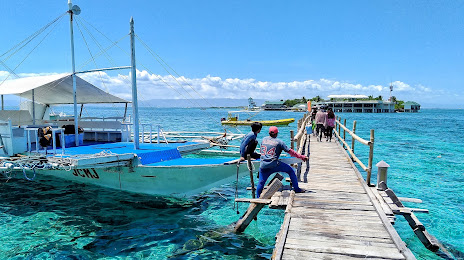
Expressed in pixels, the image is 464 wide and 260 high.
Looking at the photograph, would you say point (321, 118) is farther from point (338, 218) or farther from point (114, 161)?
point (338, 218)

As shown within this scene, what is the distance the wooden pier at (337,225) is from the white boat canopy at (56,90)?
10.7 meters

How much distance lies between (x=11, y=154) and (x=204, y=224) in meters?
7.66

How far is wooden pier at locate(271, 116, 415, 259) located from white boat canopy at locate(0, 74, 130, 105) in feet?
35.1

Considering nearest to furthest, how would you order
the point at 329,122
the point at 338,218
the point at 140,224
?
the point at 338,218 → the point at 140,224 → the point at 329,122

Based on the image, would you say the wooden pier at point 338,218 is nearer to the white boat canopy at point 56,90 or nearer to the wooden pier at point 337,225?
the wooden pier at point 337,225

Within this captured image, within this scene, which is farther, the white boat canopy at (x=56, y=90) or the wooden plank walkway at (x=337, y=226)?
the white boat canopy at (x=56, y=90)

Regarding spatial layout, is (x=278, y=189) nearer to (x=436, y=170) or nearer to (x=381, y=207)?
(x=381, y=207)

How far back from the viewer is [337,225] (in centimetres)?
657

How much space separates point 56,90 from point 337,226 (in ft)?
49.2

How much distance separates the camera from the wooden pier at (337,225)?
17.8 feet

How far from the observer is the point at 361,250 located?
550 centimetres

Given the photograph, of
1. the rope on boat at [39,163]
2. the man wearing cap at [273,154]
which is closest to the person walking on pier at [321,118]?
the man wearing cap at [273,154]

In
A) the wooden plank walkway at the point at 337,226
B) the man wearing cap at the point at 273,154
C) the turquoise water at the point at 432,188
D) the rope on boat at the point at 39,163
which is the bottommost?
the turquoise water at the point at 432,188

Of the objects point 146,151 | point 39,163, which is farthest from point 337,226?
point 39,163
